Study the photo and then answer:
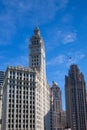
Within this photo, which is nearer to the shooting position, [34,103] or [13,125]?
[13,125]

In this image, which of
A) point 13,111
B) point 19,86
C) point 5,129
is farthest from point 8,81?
point 5,129

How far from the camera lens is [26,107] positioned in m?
196


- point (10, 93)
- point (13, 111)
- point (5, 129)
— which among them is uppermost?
point (10, 93)

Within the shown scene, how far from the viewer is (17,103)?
193 m

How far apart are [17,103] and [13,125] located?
18.1 meters

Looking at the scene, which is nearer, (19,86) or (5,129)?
(5,129)

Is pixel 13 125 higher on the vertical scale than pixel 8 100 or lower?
lower

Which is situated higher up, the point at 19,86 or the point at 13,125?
the point at 19,86

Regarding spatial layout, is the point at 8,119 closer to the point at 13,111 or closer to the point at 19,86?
the point at 13,111

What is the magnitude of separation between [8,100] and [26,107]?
16.1 metres

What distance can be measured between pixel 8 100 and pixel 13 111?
9.86 m

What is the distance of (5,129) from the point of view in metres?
184

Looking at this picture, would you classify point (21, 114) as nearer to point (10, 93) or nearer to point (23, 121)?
point (23, 121)

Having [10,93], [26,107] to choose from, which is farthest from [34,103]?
[10,93]
